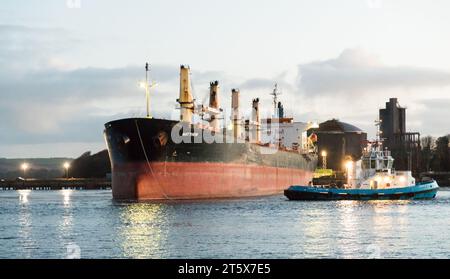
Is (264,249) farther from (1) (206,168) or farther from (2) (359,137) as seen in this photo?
(2) (359,137)

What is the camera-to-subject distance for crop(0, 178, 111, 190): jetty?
144887mm

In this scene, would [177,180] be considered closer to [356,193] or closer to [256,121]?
[356,193]

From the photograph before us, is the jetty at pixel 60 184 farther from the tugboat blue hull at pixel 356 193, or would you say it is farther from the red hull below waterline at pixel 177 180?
the tugboat blue hull at pixel 356 193

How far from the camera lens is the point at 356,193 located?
187ft

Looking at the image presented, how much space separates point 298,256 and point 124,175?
96.3 ft

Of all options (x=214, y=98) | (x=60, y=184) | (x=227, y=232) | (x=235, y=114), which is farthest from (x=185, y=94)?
(x=60, y=184)

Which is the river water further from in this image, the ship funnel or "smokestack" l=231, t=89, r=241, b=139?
"smokestack" l=231, t=89, r=241, b=139

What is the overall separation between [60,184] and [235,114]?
78.1 m

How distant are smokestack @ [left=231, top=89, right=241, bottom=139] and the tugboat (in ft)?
50.7

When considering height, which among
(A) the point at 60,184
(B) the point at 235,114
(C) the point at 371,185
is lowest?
(A) the point at 60,184

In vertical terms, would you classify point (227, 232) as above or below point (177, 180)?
below

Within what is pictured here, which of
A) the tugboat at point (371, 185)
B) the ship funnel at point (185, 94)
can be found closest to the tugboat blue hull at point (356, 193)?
the tugboat at point (371, 185)

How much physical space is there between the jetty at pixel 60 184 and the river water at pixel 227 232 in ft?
312
